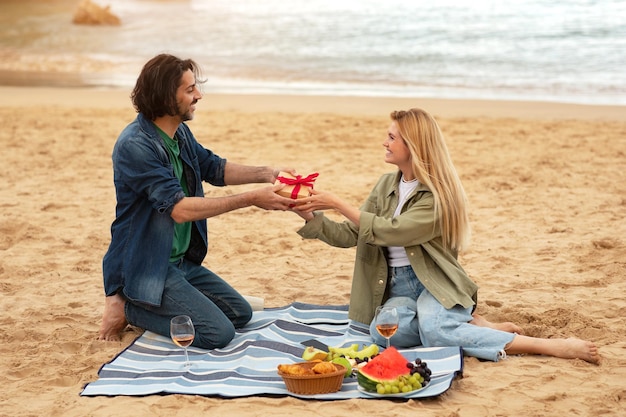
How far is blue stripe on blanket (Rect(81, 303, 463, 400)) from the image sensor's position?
4645mm

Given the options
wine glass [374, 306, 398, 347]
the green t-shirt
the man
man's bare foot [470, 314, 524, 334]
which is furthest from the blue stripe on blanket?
the green t-shirt

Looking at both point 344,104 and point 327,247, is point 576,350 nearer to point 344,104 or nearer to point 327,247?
point 327,247

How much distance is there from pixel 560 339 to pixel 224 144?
7064mm

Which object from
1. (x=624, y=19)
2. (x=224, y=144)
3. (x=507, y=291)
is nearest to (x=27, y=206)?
(x=224, y=144)

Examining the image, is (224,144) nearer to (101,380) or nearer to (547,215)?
(547,215)

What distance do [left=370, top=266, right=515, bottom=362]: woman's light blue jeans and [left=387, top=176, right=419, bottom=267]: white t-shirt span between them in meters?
0.04

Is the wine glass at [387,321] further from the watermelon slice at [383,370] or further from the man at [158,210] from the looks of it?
the man at [158,210]

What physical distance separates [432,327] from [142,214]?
1.87 meters

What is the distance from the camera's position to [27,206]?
28.5ft

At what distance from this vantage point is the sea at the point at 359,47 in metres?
18.2

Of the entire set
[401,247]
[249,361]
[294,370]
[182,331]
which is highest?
[401,247]

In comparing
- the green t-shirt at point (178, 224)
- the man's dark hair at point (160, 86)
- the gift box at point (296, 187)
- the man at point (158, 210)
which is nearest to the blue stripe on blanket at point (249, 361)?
the man at point (158, 210)

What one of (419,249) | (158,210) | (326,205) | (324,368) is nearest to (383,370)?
(324,368)

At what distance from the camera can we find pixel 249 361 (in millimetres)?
5109
